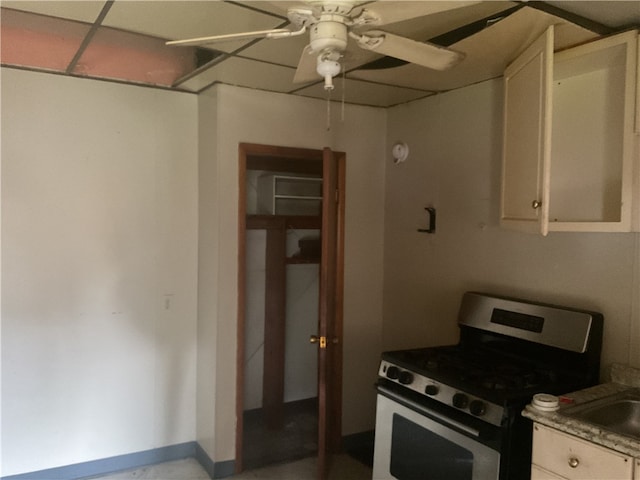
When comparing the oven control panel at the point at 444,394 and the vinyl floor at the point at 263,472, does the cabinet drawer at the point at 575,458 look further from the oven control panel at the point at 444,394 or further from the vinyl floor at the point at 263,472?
the vinyl floor at the point at 263,472

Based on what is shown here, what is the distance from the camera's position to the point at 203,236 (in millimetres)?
3186

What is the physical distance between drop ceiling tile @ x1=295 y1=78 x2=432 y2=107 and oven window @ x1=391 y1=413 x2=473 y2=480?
1.73m

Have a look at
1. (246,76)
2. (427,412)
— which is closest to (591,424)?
(427,412)

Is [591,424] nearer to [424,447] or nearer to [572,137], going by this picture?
[424,447]

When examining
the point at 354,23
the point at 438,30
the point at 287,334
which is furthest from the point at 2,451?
the point at 438,30

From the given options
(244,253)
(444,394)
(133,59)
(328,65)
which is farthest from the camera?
(244,253)

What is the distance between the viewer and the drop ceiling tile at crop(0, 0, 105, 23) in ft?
6.26

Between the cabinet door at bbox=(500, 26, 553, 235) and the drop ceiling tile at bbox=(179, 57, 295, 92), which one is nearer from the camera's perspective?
the cabinet door at bbox=(500, 26, 553, 235)

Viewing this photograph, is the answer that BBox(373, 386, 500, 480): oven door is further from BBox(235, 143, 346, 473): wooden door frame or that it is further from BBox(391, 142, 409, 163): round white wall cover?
BBox(391, 142, 409, 163): round white wall cover

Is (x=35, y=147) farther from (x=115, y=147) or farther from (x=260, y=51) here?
(x=260, y=51)

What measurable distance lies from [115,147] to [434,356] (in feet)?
6.81

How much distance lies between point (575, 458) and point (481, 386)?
0.43 metres

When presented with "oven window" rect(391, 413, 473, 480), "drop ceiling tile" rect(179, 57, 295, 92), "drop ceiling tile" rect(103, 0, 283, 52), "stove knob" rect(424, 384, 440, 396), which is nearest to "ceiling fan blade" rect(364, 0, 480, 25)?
"drop ceiling tile" rect(103, 0, 283, 52)

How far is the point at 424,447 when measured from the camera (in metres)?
2.27
